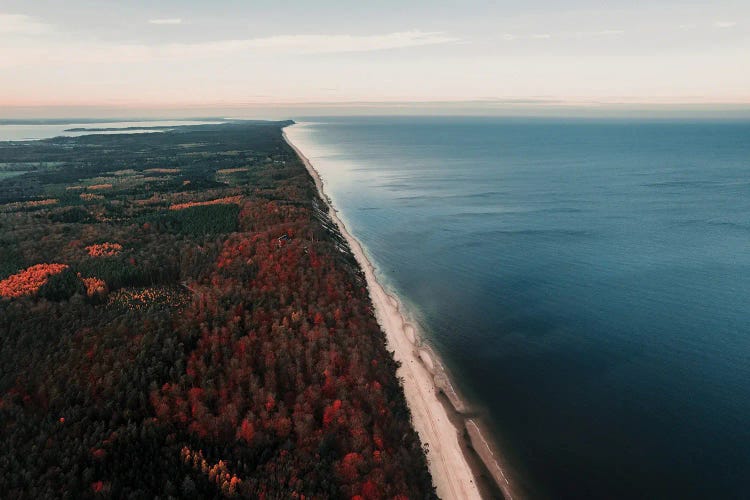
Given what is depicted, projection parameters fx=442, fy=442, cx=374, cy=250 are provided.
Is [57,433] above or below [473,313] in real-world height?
above

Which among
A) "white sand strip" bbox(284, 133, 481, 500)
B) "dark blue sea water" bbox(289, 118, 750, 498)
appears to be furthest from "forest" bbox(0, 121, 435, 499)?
"dark blue sea water" bbox(289, 118, 750, 498)

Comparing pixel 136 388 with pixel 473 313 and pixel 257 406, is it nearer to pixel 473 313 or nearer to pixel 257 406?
pixel 257 406

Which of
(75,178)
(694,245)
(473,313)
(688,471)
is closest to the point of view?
(688,471)

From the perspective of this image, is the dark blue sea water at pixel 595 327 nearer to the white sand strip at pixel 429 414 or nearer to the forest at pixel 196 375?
the white sand strip at pixel 429 414

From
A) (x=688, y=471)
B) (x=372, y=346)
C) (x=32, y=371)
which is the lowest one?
(x=688, y=471)

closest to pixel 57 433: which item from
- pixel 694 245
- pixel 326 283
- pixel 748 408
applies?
pixel 326 283

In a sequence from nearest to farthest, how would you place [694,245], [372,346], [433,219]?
[372,346]
[694,245]
[433,219]

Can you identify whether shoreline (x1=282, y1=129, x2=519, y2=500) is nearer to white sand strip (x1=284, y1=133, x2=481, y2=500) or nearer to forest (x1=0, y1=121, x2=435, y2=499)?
white sand strip (x1=284, y1=133, x2=481, y2=500)
